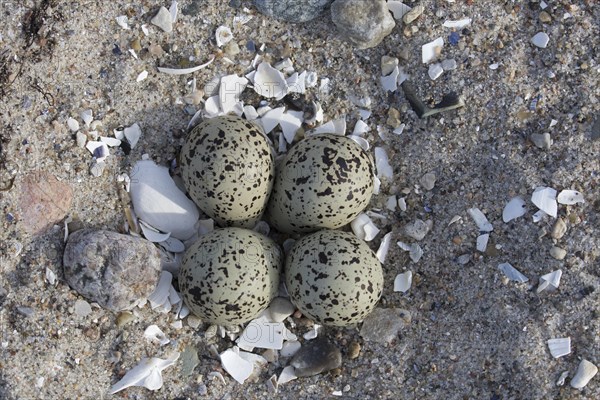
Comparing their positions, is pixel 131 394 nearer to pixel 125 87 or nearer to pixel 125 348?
pixel 125 348

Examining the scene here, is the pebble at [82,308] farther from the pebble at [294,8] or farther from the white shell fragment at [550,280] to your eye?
the white shell fragment at [550,280]

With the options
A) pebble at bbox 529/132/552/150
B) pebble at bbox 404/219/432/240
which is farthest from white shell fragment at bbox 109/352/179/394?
pebble at bbox 529/132/552/150

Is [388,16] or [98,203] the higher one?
[388,16]

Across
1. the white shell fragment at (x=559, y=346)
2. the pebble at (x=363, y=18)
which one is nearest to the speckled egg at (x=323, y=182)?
the pebble at (x=363, y=18)

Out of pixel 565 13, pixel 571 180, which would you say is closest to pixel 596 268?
pixel 571 180

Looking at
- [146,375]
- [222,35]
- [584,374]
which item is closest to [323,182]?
[222,35]

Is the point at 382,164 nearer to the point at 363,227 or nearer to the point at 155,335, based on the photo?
the point at 363,227
